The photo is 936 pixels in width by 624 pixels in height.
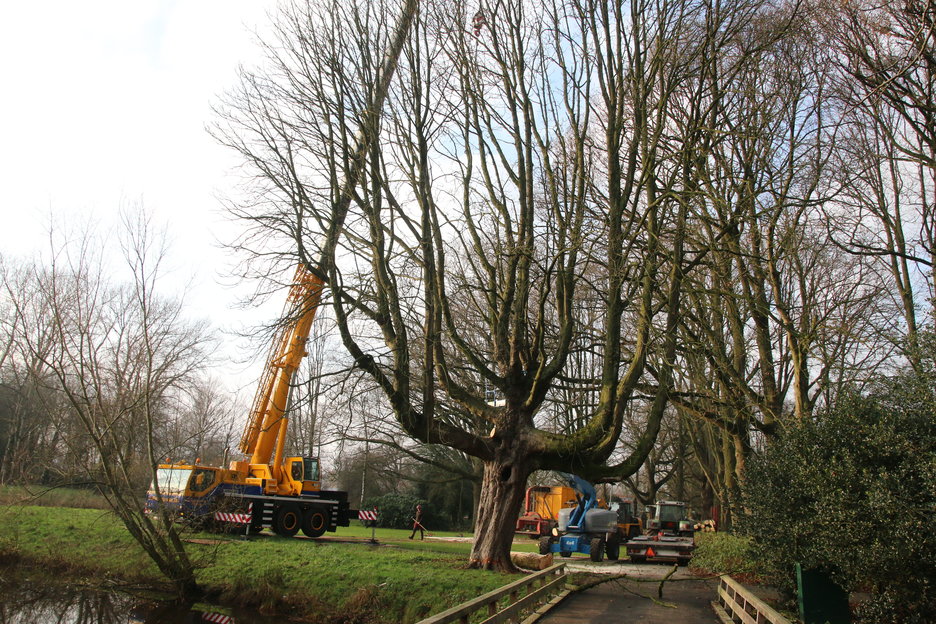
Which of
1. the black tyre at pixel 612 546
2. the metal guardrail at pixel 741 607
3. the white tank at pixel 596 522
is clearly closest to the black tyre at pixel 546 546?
the white tank at pixel 596 522

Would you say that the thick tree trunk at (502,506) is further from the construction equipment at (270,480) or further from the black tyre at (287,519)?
the black tyre at (287,519)

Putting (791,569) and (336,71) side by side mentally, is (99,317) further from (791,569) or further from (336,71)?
(791,569)

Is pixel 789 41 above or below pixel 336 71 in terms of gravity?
above

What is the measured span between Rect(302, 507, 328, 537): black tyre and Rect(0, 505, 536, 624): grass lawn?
1.57 m

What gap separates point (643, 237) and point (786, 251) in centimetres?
305

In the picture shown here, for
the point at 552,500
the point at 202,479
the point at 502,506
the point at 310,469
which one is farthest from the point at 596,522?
the point at 202,479

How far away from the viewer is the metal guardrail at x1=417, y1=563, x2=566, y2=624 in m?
7.63

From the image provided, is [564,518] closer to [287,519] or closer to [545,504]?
[545,504]

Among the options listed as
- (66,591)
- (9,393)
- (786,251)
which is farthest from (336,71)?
(9,393)

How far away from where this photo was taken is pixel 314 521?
22.6 metres

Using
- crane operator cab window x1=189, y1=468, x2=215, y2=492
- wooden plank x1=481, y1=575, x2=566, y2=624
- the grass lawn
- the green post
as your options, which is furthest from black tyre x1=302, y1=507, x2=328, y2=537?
the green post

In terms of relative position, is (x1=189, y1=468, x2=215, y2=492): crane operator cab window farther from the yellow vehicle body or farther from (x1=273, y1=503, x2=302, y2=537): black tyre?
the yellow vehicle body

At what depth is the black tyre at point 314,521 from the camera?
22328 mm

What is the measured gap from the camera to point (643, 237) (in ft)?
49.8
